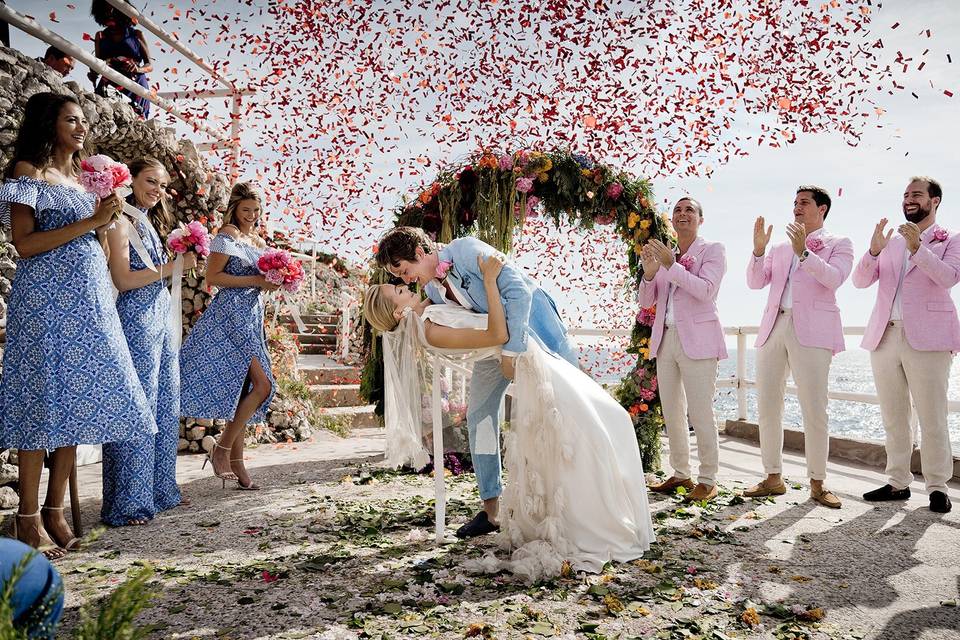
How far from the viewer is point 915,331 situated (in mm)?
4316

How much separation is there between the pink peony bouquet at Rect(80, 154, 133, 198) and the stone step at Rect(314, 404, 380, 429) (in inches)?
229

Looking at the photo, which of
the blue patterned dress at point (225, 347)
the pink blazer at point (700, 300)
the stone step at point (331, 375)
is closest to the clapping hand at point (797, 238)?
the pink blazer at point (700, 300)

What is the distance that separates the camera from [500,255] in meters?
3.25

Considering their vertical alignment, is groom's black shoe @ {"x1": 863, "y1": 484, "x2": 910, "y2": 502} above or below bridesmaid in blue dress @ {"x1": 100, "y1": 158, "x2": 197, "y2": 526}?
below

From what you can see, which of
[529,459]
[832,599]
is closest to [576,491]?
[529,459]

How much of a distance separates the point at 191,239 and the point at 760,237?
4045 mm

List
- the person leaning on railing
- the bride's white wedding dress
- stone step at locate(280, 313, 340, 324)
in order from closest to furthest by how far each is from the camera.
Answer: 1. the bride's white wedding dress
2. the person leaning on railing
3. stone step at locate(280, 313, 340, 324)

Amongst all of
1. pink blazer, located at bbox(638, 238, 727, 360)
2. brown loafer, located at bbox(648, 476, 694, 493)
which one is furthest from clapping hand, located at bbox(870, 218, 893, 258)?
brown loafer, located at bbox(648, 476, 694, 493)

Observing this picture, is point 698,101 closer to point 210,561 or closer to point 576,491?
point 576,491

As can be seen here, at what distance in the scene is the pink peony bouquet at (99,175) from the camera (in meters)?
3.23

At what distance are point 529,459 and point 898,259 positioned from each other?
3.24 meters

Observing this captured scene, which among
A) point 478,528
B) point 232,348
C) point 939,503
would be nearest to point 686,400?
point 939,503

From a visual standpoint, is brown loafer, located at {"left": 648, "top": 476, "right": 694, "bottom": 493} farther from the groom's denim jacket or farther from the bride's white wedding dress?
the groom's denim jacket

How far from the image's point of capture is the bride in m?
3.03
